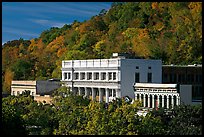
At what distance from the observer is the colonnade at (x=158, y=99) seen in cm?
2619

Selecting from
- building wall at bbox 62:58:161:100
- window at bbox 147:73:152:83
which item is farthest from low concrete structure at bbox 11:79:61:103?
window at bbox 147:73:152:83

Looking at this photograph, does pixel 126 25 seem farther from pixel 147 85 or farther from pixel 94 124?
pixel 94 124

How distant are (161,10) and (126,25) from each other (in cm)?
395

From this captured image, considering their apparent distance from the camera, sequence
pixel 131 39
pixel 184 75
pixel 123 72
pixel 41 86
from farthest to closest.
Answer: pixel 131 39 → pixel 41 86 → pixel 184 75 → pixel 123 72

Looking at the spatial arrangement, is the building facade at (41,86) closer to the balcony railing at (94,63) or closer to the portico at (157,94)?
the balcony railing at (94,63)

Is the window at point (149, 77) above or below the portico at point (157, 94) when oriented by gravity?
above

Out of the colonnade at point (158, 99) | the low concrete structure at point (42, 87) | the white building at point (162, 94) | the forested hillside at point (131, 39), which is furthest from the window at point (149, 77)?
the low concrete structure at point (42, 87)

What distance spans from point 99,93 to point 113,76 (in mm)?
2278

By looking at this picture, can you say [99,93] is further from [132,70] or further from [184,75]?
[184,75]

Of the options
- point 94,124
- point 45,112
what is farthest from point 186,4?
point 94,124

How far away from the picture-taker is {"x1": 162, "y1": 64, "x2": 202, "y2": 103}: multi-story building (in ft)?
102

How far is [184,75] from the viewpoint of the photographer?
1236 inches

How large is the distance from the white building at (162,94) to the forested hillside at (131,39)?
887 centimetres

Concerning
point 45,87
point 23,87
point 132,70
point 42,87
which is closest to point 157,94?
point 132,70
